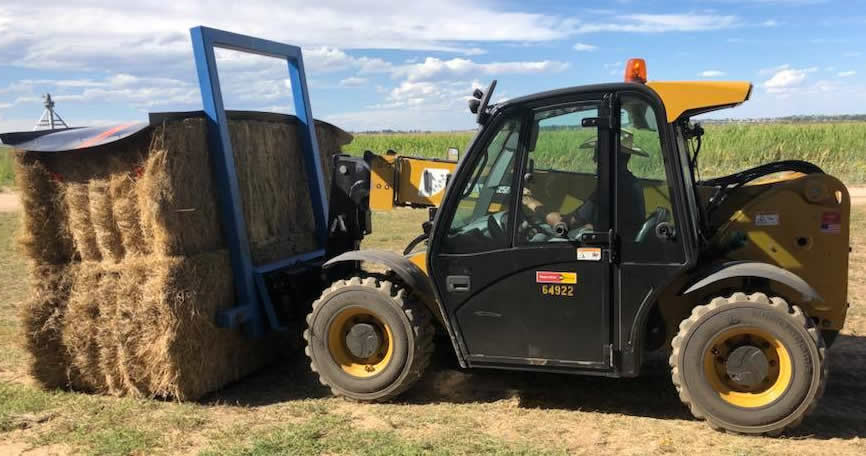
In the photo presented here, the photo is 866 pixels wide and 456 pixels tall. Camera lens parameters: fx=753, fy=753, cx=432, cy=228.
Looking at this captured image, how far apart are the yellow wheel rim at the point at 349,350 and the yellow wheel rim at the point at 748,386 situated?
6.69 ft

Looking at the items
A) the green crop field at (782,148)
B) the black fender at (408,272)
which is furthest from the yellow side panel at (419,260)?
the green crop field at (782,148)

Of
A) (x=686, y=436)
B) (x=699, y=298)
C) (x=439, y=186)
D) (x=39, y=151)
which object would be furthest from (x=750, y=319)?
(x=39, y=151)

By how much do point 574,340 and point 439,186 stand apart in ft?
4.65

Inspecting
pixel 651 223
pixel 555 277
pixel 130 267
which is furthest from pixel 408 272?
pixel 130 267

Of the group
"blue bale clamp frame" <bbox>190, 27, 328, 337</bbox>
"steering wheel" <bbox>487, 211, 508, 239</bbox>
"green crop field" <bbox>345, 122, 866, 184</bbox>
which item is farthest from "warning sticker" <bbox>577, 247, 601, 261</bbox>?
"green crop field" <bbox>345, 122, 866, 184</bbox>

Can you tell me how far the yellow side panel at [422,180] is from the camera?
205 inches

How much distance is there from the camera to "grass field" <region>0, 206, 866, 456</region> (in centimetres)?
427

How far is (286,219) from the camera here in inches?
243

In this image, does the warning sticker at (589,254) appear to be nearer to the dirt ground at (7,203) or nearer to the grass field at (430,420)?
the grass field at (430,420)

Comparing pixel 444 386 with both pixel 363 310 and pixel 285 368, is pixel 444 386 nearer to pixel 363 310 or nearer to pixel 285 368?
pixel 363 310

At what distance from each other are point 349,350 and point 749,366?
252 centimetres

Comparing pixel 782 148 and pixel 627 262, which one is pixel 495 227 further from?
pixel 782 148

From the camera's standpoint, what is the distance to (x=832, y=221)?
14.9 feet

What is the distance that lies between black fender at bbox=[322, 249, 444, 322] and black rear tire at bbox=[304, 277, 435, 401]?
0.08 m
